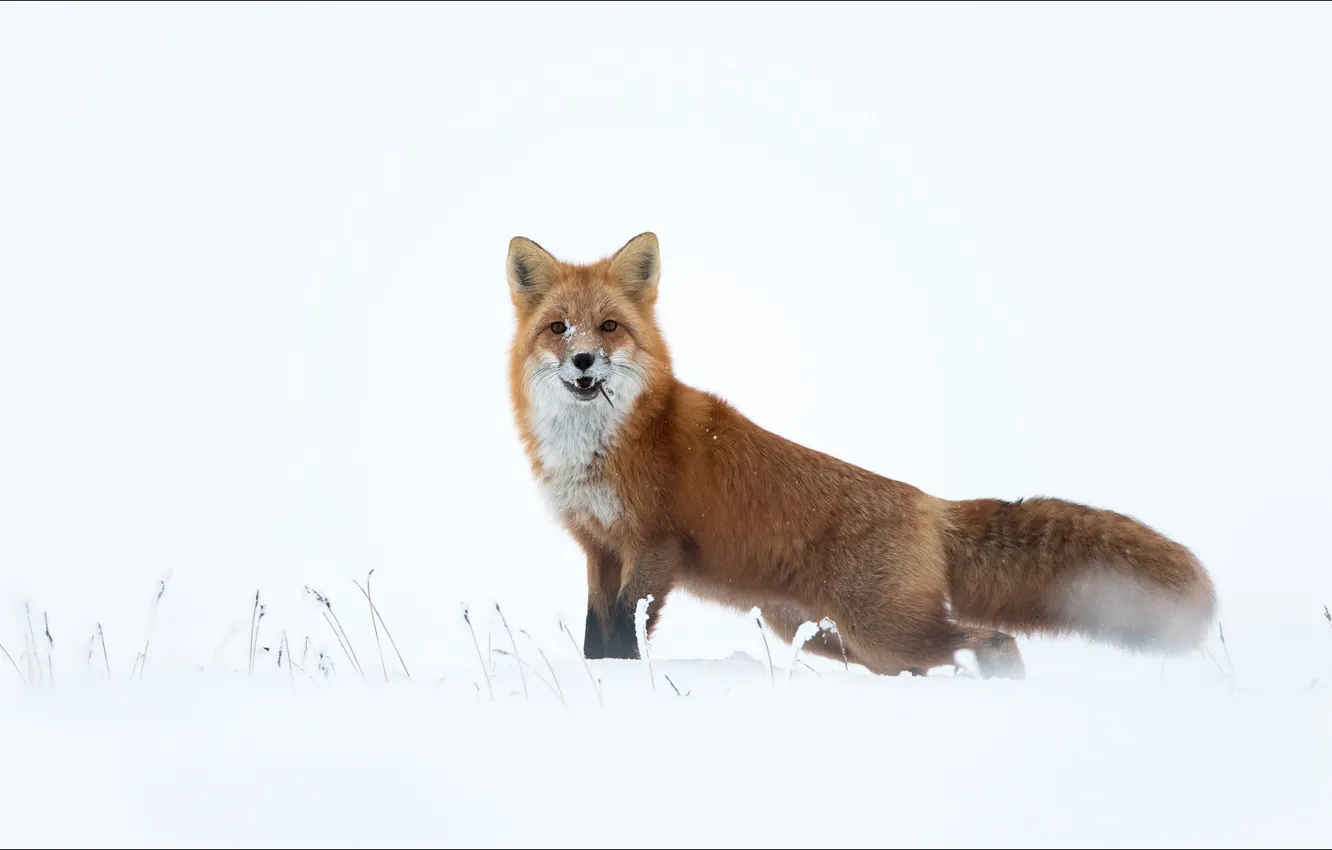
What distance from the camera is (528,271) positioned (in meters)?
6.36

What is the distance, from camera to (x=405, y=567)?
50.8 ft

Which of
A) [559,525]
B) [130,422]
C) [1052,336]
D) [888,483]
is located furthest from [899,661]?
[1052,336]

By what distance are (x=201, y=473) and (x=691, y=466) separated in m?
27.8

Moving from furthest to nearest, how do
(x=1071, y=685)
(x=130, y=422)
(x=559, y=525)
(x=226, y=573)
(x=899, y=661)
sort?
(x=130, y=422), (x=226, y=573), (x=559, y=525), (x=899, y=661), (x=1071, y=685)

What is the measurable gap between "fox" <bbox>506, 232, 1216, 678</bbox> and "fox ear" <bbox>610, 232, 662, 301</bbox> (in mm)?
187

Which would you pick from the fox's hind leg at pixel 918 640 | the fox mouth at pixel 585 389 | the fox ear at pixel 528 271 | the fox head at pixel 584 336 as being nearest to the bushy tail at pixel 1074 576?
the fox's hind leg at pixel 918 640

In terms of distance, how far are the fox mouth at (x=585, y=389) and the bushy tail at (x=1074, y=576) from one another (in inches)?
82.5

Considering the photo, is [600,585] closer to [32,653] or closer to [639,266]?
[639,266]

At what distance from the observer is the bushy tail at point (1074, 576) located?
5.09 m

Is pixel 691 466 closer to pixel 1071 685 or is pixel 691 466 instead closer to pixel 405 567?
pixel 1071 685

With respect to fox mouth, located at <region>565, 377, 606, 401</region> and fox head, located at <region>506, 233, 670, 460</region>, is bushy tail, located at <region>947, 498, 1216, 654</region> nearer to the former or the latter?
fox head, located at <region>506, 233, 670, 460</region>

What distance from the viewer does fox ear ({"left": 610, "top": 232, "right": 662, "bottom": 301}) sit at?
249 inches

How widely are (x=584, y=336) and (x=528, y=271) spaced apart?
0.78 m

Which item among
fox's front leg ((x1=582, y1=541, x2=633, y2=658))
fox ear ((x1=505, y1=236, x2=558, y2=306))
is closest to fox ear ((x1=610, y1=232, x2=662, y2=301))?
fox ear ((x1=505, y1=236, x2=558, y2=306))
